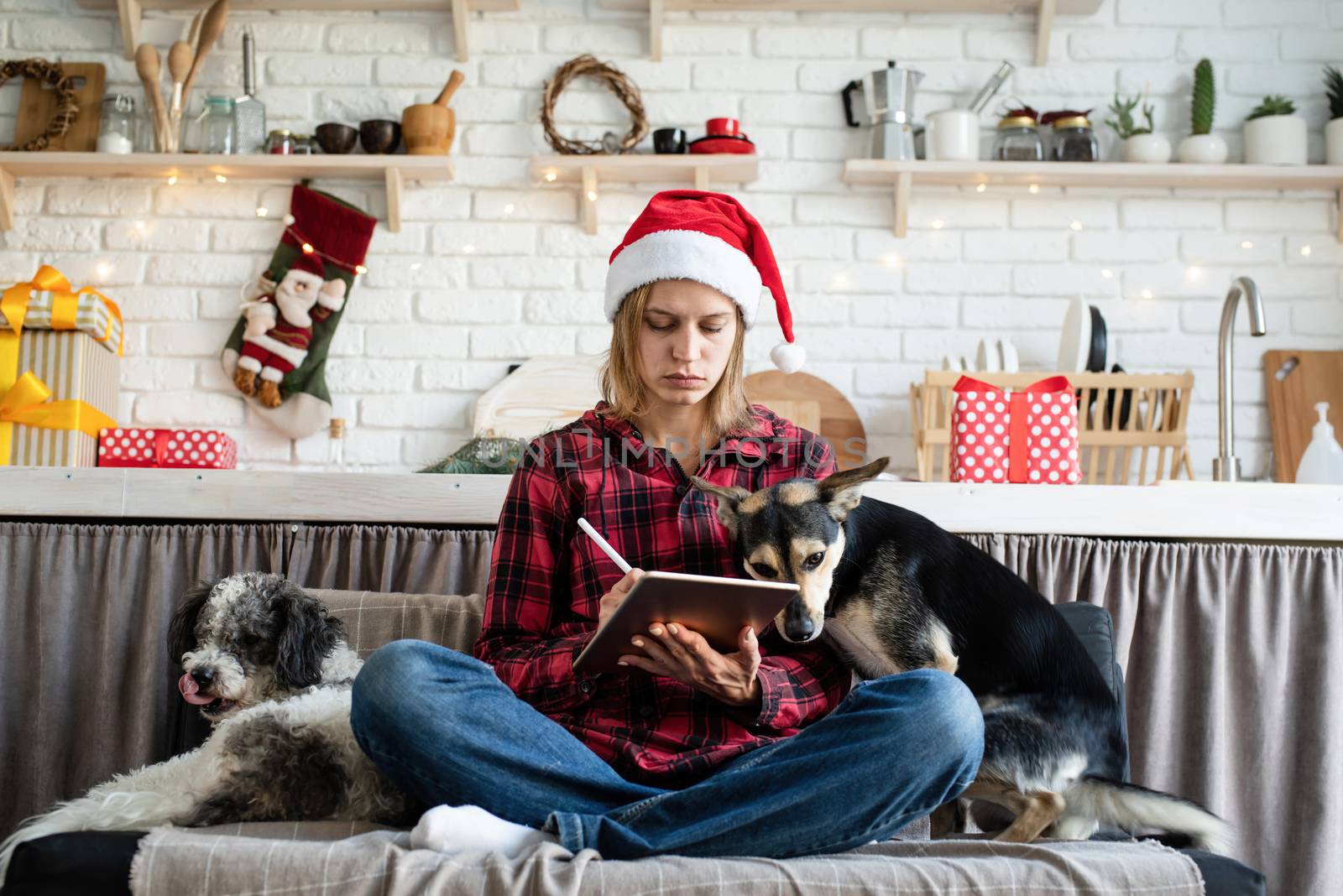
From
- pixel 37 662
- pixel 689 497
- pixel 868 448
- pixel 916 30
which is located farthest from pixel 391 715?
pixel 916 30

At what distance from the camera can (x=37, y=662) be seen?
89.5 inches

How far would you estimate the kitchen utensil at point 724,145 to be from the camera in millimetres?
3131

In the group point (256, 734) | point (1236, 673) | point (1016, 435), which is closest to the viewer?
point (256, 734)

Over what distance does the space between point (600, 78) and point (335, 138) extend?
2.42ft

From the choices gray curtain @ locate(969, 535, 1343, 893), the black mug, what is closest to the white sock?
→ gray curtain @ locate(969, 535, 1343, 893)

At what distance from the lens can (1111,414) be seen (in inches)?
116

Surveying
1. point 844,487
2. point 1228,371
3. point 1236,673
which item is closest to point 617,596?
point 844,487

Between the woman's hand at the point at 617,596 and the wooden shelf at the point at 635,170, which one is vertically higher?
the wooden shelf at the point at 635,170

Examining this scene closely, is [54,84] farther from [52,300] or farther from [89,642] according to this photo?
[89,642]

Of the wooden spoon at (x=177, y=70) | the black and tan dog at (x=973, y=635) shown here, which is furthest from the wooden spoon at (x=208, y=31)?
the black and tan dog at (x=973, y=635)

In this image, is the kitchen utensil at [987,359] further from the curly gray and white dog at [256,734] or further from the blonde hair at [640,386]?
the curly gray and white dog at [256,734]

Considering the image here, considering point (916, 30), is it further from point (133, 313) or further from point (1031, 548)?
point (133, 313)

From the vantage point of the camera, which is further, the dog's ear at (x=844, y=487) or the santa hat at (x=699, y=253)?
the santa hat at (x=699, y=253)

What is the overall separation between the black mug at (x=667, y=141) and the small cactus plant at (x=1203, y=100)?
138 cm
